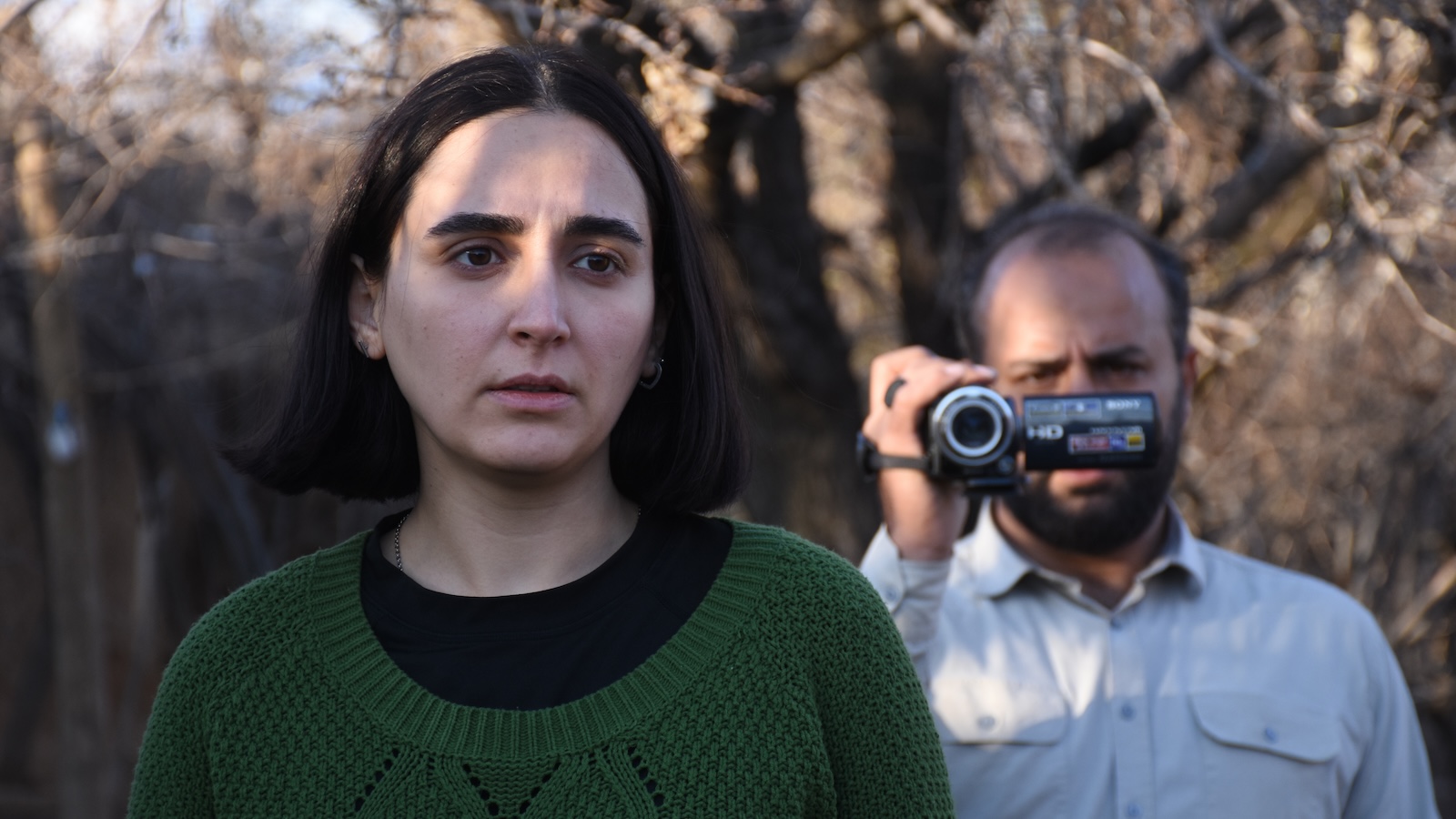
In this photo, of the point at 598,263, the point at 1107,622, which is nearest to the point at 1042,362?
the point at 1107,622

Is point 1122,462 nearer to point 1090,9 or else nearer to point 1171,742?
point 1171,742

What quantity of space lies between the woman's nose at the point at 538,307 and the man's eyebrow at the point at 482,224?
4cm

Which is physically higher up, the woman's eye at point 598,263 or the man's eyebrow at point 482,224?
the man's eyebrow at point 482,224

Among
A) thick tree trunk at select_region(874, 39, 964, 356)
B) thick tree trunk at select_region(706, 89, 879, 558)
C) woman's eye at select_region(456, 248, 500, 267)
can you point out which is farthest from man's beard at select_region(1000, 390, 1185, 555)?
thick tree trunk at select_region(874, 39, 964, 356)

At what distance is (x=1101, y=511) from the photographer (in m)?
2.17

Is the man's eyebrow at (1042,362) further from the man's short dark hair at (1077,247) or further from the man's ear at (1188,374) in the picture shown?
the man's ear at (1188,374)

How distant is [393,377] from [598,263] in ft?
1.07

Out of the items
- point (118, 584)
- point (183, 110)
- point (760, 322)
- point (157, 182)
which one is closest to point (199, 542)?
point (118, 584)

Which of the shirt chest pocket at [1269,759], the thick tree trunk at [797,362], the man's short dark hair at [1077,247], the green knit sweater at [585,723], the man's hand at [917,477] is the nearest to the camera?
the green knit sweater at [585,723]

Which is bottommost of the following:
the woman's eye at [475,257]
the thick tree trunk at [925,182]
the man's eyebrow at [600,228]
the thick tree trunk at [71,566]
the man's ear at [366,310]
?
the thick tree trunk at [71,566]

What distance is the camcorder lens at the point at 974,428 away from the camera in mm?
2018

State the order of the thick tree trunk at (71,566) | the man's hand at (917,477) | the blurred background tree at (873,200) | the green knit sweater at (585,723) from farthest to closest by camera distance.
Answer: the thick tree trunk at (71,566), the blurred background tree at (873,200), the man's hand at (917,477), the green knit sweater at (585,723)

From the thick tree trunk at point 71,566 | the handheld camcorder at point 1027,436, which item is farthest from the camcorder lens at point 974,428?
the thick tree trunk at point 71,566

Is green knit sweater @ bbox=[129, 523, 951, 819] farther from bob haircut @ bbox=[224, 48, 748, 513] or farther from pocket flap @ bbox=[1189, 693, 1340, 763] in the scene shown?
pocket flap @ bbox=[1189, 693, 1340, 763]
